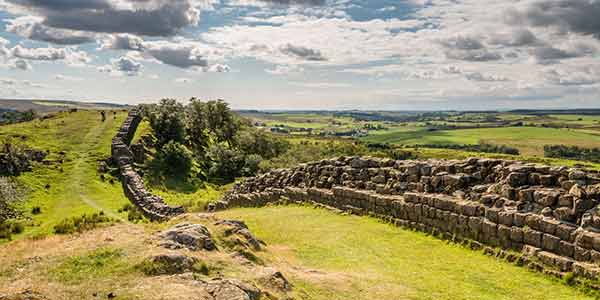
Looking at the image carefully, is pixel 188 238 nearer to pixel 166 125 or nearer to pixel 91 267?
pixel 91 267

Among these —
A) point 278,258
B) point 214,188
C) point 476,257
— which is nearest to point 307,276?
point 278,258

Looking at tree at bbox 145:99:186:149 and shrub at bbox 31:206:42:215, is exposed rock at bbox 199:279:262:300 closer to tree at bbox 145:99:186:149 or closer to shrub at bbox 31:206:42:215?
shrub at bbox 31:206:42:215

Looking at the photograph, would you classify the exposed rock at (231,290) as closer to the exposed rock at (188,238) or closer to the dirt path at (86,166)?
the exposed rock at (188,238)

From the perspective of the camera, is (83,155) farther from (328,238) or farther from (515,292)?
(515,292)

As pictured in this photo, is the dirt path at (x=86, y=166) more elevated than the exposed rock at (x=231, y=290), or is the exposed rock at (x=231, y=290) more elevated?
the exposed rock at (x=231, y=290)

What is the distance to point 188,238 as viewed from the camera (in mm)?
12828

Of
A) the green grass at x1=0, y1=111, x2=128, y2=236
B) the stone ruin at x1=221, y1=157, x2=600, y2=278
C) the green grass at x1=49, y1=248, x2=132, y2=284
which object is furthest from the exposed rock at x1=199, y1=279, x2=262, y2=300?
the green grass at x1=0, y1=111, x2=128, y2=236

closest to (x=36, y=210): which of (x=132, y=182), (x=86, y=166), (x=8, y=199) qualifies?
(x=8, y=199)

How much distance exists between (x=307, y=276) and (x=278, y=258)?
2.34m

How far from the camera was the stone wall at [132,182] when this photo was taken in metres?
36.8

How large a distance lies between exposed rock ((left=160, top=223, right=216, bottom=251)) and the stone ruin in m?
11.1

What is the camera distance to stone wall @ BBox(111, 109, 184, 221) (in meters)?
36.8

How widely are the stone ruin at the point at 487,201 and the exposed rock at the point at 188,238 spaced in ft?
36.4

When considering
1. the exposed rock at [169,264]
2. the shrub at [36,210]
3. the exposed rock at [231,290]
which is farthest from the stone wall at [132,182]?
the exposed rock at [231,290]
